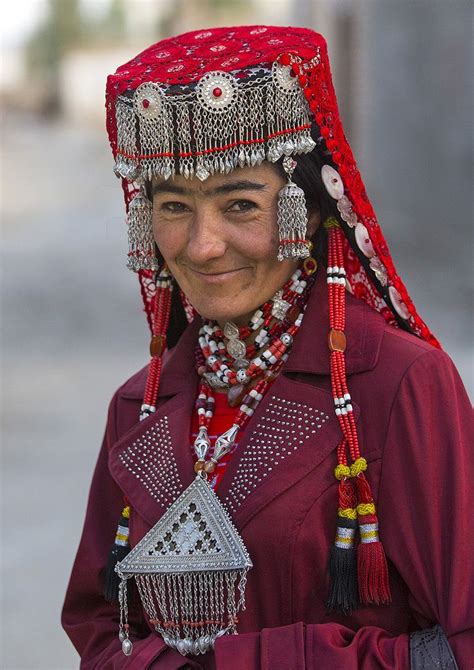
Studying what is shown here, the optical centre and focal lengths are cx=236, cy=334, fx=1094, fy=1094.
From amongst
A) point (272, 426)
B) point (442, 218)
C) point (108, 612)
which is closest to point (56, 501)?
point (108, 612)

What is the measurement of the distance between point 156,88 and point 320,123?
0.30 metres

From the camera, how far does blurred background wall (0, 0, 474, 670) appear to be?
555 centimetres

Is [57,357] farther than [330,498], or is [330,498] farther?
[57,357]

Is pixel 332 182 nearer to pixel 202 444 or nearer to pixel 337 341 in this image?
pixel 337 341

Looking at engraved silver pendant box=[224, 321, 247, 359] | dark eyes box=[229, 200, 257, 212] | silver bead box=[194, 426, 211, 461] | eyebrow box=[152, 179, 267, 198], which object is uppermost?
eyebrow box=[152, 179, 267, 198]

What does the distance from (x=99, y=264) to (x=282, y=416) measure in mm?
10563

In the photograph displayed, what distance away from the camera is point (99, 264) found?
12453 mm

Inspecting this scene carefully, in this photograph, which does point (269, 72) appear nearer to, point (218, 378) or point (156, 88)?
point (156, 88)

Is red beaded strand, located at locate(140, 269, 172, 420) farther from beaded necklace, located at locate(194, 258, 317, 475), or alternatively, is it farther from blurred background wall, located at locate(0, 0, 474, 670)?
blurred background wall, located at locate(0, 0, 474, 670)

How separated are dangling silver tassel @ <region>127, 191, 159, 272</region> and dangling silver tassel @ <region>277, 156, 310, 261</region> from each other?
13.4 inches

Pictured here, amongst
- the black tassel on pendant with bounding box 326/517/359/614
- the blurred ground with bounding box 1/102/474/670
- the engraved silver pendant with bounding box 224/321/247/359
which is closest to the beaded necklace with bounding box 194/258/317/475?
the engraved silver pendant with bounding box 224/321/247/359

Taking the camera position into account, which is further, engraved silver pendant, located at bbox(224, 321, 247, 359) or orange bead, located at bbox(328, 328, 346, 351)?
engraved silver pendant, located at bbox(224, 321, 247, 359)

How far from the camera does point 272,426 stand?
2070 mm

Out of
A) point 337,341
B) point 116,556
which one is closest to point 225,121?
point 337,341
